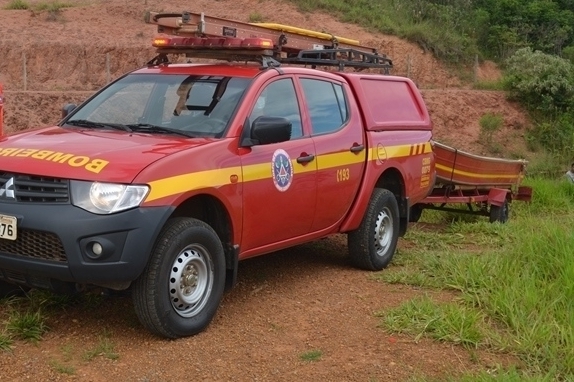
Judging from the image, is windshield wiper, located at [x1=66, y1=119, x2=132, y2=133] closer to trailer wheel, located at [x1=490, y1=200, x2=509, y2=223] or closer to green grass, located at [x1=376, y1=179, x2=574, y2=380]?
green grass, located at [x1=376, y1=179, x2=574, y2=380]

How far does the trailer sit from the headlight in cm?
634

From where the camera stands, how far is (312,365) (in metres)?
4.78

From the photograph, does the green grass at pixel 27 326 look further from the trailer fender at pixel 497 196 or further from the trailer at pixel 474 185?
the trailer fender at pixel 497 196

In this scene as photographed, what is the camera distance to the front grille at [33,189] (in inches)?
183

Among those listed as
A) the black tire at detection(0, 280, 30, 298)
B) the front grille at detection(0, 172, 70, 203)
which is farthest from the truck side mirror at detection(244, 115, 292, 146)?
the black tire at detection(0, 280, 30, 298)

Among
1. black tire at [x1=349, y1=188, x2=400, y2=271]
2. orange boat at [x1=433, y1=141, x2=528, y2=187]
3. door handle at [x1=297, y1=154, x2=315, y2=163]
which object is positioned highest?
door handle at [x1=297, y1=154, x2=315, y2=163]

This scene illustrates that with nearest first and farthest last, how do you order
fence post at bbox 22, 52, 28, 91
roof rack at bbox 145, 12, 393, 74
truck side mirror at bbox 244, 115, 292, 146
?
truck side mirror at bbox 244, 115, 292, 146 → roof rack at bbox 145, 12, 393, 74 → fence post at bbox 22, 52, 28, 91

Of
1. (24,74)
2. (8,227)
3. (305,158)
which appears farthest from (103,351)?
(24,74)

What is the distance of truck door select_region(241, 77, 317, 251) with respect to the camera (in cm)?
554

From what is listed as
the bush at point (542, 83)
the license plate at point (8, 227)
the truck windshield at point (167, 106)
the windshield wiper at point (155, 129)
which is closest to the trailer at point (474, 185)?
the truck windshield at point (167, 106)

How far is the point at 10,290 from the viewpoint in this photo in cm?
573

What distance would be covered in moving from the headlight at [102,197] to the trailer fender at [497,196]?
8135mm

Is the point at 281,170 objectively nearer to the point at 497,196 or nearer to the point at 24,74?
the point at 497,196

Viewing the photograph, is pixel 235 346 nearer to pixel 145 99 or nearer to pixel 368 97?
pixel 145 99
